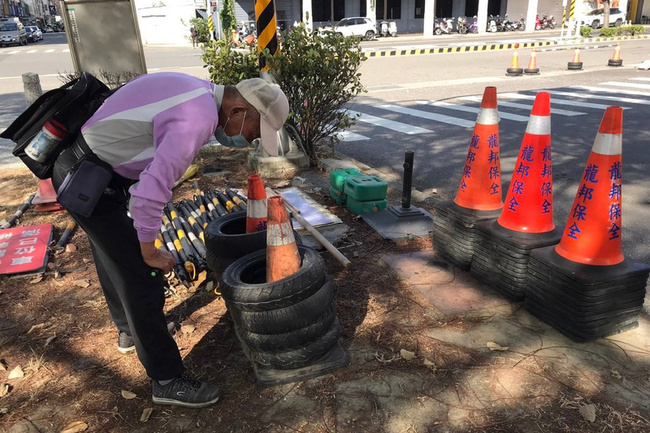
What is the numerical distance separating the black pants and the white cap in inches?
27.9

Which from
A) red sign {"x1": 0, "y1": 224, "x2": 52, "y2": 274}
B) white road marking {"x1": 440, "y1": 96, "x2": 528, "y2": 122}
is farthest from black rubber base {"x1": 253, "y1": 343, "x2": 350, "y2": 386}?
white road marking {"x1": 440, "y1": 96, "x2": 528, "y2": 122}

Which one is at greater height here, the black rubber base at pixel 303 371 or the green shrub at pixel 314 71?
the green shrub at pixel 314 71

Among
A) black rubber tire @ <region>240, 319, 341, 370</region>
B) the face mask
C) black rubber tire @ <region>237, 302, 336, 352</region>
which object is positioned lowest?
black rubber tire @ <region>240, 319, 341, 370</region>

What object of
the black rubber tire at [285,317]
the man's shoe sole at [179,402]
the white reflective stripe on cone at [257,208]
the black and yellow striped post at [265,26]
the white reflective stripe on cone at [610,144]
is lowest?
the man's shoe sole at [179,402]

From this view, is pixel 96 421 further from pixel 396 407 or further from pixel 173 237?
pixel 173 237

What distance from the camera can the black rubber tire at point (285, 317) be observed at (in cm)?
251

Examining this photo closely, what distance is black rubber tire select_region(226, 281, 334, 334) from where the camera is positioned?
2.51 metres

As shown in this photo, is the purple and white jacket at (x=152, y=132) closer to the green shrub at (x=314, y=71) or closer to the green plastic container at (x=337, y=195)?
the green plastic container at (x=337, y=195)

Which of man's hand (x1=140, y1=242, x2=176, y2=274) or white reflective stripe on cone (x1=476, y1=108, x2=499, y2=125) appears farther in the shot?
white reflective stripe on cone (x1=476, y1=108, x2=499, y2=125)

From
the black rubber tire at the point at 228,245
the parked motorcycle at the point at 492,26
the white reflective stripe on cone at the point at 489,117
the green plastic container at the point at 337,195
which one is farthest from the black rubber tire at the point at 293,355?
the parked motorcycle at the point at 492,26

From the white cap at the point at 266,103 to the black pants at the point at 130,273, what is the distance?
710 mm

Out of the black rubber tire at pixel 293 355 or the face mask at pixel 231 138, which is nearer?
the face mask at pixel 231 138

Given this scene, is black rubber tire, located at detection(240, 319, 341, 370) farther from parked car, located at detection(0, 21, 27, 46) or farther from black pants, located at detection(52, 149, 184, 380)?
parked car, located at detection(0, 21, 27, 46)

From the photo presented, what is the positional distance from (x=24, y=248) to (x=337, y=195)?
2.96 m
